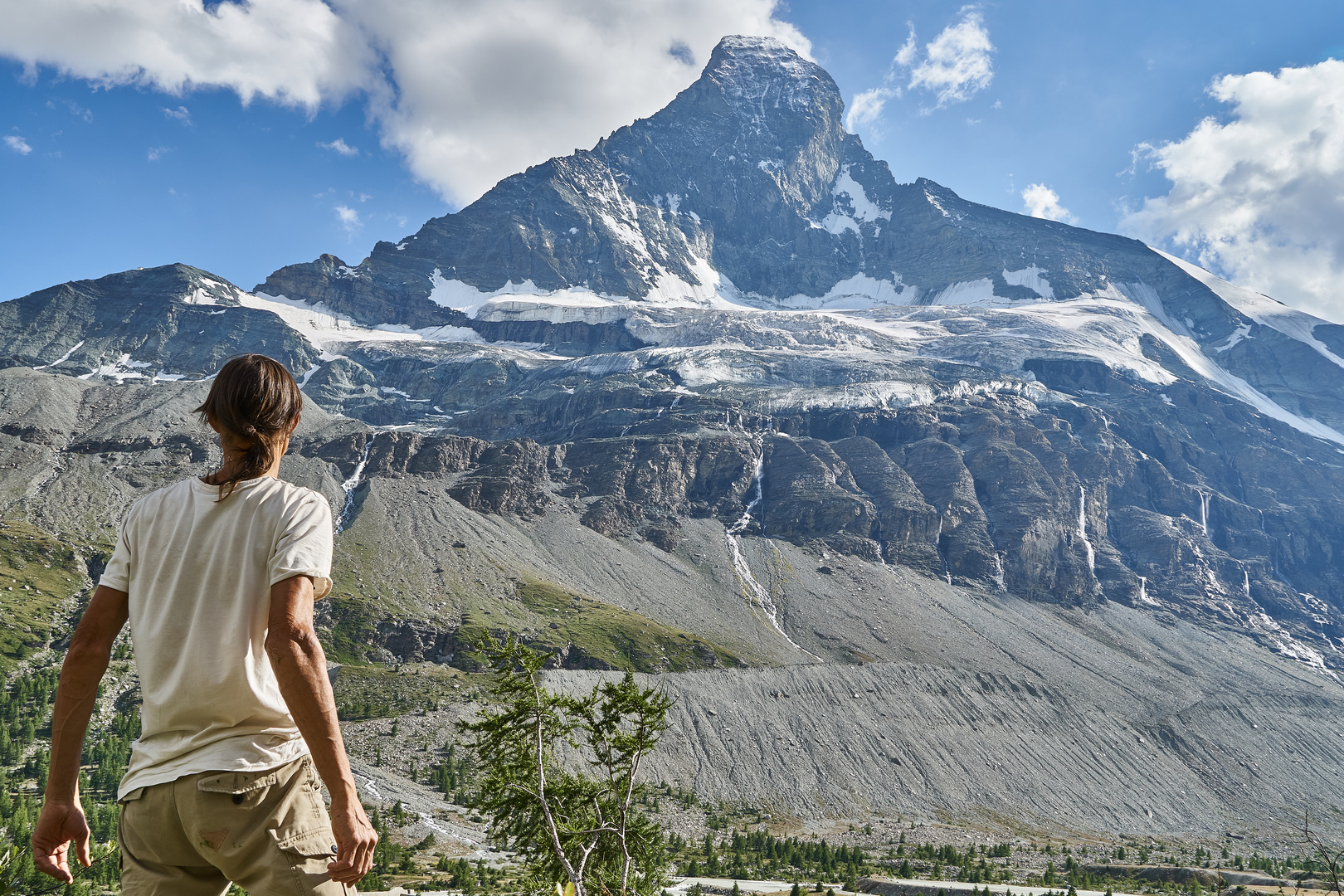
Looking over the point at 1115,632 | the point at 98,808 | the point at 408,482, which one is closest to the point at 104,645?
the point at 98,808

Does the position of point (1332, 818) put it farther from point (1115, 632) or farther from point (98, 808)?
point (98, 808)

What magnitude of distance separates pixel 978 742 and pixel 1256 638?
94054mm

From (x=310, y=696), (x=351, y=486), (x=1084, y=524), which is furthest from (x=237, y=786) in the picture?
(x=1084, y=524)

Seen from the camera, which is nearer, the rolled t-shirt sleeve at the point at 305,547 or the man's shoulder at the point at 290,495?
the rolled t-shirt sleeve at the point at 305,547

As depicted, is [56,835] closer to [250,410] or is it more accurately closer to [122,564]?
[122,564]

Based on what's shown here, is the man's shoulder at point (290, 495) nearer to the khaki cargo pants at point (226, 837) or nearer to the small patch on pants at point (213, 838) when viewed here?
the khaki cargo pants at point (226, 837)

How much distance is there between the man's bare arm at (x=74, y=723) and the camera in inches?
145

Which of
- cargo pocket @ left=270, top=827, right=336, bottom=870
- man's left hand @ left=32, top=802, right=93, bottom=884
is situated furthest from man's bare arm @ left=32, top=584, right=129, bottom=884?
cargo pocket @ left=270, top=827, right=336, bottom=870

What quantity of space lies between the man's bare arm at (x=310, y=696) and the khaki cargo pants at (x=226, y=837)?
0.12 metres

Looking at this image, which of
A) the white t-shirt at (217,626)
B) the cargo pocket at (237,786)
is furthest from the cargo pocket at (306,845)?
the white t-shirt at (217,626)

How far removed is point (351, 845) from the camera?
3393 mm

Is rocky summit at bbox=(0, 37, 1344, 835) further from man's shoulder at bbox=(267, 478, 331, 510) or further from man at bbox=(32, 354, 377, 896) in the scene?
man's shoulder at bbox=(267, 478, 331, 510)

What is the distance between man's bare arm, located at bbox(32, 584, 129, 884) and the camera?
368 centimetres

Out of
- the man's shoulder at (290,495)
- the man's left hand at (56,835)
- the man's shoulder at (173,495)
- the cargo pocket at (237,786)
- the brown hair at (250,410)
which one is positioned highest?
the brown hair at (250,410)
